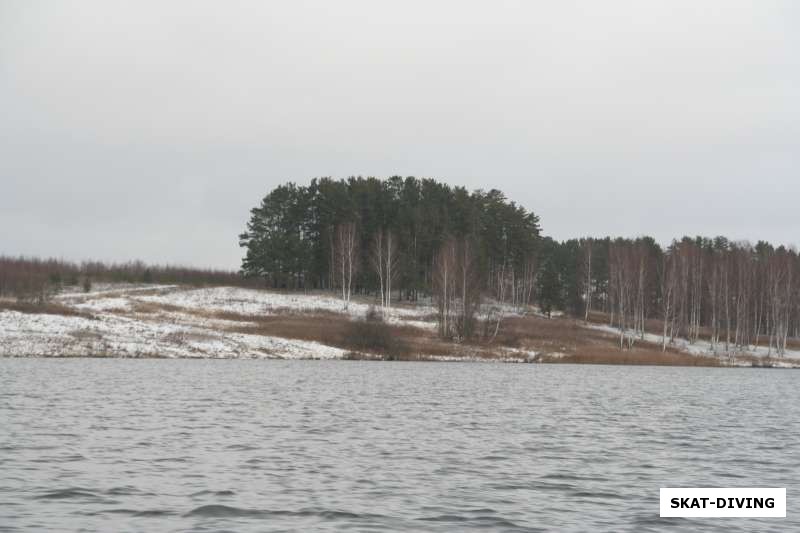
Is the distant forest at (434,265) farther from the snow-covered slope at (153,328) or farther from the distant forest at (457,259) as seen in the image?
the snow-covered slope at (153,328)

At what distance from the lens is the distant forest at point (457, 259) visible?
368ft

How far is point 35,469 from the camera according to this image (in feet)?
65.3

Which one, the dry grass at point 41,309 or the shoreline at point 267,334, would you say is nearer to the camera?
the shoreline at point 267,334

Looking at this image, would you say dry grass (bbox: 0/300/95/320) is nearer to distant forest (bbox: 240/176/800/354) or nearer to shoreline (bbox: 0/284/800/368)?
shoreline (bbox: 0/284/800/368)

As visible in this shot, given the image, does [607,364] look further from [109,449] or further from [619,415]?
[109,449]

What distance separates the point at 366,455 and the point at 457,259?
3214 inches

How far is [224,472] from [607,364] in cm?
7322

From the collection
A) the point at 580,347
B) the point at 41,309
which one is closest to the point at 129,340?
the point at 41,309

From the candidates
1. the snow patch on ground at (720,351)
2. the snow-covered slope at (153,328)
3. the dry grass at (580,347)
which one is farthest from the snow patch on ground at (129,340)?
the snow patch on ground at (720,351)

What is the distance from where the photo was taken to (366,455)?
23281 mm

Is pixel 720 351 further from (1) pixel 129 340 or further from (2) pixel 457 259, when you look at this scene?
(1) pixel 129 340

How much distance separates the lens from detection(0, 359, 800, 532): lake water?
16203 millimetres

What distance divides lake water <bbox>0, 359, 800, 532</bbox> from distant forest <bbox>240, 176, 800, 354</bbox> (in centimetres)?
6267

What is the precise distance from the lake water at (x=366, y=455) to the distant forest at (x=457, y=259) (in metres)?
62.7
